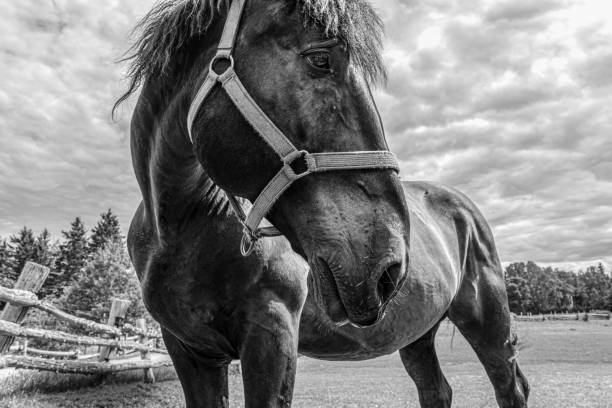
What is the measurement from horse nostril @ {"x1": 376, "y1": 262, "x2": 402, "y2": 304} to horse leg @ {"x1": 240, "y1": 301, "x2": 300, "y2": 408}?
0.71 meters

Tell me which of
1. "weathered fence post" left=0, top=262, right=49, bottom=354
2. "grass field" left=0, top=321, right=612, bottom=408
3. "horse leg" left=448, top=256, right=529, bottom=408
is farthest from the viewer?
"grass field" left=0, top=321, right=612, bottom=408

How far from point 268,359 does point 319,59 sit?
116cm

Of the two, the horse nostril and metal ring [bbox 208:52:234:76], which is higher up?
metal ring [bbox 208:52:234:76]

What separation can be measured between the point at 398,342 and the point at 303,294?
1229 millimetres

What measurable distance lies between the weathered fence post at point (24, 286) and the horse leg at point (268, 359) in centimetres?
510

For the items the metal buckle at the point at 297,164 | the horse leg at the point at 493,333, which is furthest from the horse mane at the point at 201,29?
the horse leg at the point at 493,333

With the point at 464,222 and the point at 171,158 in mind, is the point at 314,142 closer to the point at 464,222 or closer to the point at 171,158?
the point at 171,158

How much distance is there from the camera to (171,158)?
1.90 meters

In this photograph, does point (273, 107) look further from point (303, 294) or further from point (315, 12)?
point (303, 294)

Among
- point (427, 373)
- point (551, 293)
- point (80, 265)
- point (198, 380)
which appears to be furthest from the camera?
point (551, 293)

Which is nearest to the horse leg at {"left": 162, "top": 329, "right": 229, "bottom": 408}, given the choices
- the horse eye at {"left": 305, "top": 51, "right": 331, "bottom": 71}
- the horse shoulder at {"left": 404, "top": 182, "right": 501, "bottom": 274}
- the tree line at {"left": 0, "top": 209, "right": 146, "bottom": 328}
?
the horse eye at {"left": 305, "top": 51, "right": 331, "bottom": 71}

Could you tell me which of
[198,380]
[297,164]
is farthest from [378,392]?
[297,164]

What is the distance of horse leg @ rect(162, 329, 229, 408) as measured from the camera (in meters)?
2.31

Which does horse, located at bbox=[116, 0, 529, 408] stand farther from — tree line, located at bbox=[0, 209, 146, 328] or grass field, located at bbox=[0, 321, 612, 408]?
tree line, located at bbox=[0, 209, 146, 328]
